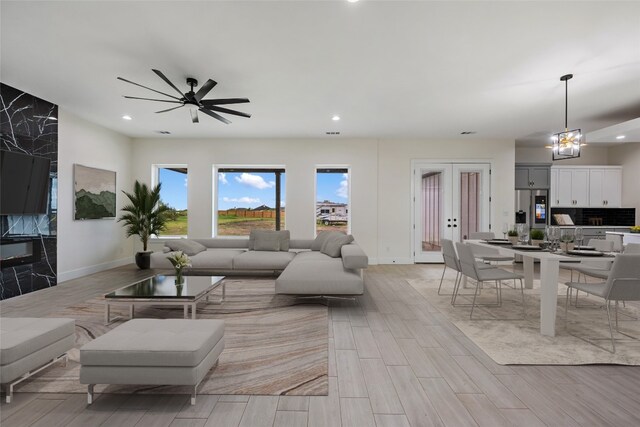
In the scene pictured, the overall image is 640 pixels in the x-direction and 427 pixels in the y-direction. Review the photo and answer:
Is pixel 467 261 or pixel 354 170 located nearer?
pixel 467 261

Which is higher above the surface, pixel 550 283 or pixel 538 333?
pixel 550 283

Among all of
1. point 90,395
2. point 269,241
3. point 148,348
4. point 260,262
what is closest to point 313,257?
point 260,262

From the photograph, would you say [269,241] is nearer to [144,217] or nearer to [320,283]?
[320,283]

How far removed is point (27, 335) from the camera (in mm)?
2043

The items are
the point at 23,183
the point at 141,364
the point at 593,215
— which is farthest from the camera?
the point at 593,215

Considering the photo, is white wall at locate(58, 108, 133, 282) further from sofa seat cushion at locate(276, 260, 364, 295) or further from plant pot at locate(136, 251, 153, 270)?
sofa seat cushion at locate(276, 260, 364, 295)

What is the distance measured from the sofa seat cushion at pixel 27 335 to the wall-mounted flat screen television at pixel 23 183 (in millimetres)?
2614

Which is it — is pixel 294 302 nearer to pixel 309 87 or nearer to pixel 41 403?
pixel 41 403

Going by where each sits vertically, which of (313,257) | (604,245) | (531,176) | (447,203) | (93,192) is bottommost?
(313,257)

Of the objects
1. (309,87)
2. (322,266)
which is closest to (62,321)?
(322,266)

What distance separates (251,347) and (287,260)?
250cm

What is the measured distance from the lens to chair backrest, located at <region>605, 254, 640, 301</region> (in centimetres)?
254

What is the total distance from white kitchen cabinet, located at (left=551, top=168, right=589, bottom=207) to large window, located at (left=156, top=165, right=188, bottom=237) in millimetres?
8673

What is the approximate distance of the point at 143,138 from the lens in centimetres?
704
